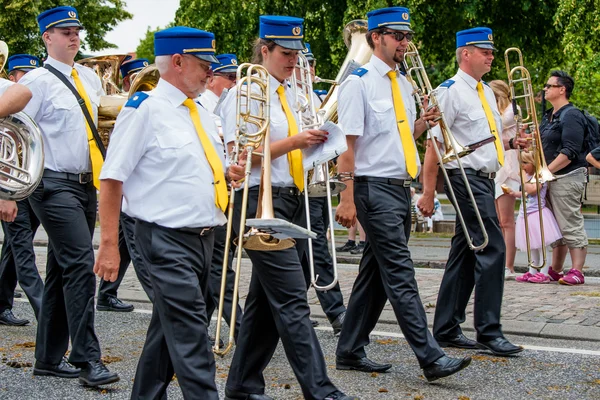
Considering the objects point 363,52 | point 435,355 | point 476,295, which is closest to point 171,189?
point 435,355

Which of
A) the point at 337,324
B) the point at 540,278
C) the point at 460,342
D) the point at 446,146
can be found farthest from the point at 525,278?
the point at 446,146

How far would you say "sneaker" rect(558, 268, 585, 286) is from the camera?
10039 mm

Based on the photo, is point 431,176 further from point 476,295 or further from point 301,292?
point 301,292

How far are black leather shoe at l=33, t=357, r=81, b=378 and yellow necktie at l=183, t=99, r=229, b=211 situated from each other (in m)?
2.02

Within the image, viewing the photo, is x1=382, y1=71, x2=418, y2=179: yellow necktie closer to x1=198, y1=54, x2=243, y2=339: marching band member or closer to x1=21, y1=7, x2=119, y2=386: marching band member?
x1=198, y1=54, x2=243, y2=339: marching band member

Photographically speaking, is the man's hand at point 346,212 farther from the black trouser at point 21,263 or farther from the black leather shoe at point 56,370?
the black trouser at point 21,263

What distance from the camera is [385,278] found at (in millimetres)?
5848

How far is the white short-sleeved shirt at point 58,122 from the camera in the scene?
586 cm

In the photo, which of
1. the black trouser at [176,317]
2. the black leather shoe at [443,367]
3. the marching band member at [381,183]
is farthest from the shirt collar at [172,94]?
the black leather shoe at [443,367]

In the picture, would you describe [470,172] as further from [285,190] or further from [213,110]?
[213,110]

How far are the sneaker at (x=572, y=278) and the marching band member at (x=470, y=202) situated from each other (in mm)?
3446

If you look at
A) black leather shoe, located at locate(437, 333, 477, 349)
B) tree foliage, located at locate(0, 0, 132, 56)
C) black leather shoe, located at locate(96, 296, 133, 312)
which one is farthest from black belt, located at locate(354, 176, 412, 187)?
tree foliage, located at locate(0, 0, 132, 56)

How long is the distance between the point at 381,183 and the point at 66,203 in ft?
5.96

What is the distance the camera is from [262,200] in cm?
468
